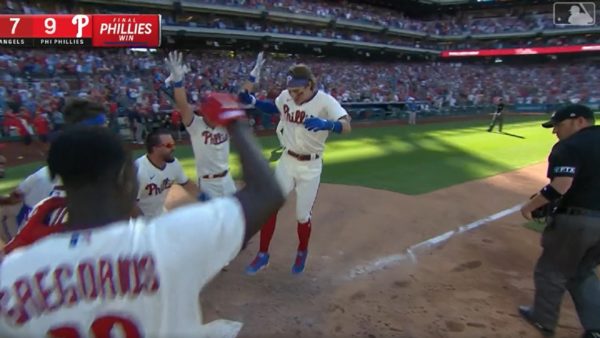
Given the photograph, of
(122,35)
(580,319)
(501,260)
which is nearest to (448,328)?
(580,319)

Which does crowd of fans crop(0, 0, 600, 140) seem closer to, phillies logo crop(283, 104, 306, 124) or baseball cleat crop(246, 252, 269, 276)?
phillies logo crop(283, 104, 306, 124)

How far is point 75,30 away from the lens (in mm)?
22562

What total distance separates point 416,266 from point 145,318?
14.1 feet

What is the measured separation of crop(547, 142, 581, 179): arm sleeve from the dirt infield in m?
1.38

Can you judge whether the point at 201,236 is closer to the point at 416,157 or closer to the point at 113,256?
the point at 113,256

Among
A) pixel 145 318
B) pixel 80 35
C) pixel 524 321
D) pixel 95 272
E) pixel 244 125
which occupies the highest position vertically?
pixel 80 35

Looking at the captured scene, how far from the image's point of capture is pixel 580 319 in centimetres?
386

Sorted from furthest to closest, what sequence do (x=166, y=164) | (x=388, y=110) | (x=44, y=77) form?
(x=388, y=110) < (x=44, y=77) < (x=166, y=164)

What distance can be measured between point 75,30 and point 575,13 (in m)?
45.3

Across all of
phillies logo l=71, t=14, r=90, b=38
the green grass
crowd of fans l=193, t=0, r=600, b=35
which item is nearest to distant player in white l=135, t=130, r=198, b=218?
the green grass

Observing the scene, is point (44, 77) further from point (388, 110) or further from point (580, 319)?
point (580, 319)

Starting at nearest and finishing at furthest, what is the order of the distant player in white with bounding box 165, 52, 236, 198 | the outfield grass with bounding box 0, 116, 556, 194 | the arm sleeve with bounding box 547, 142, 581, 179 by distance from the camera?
the arm sleeve with bounding box 547, 142, 581, 179 → the distant player in white with bounding box 165, 52, 236, 198 → the outfield grass with bounding box 0, 116, 556, 194

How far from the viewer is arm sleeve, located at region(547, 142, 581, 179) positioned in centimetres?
362

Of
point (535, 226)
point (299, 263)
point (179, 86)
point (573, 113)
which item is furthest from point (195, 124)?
point (535, 226)
